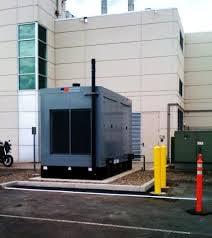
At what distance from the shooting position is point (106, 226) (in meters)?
7.56

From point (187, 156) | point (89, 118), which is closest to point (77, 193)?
point (89, 118)

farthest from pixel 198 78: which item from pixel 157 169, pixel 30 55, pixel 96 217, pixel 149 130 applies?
pixel 96 217

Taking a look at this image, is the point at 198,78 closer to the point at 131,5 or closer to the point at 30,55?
the point at 131,5

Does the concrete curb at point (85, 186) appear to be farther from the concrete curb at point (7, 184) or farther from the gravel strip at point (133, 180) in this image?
the gravel strip at point (133, 180)

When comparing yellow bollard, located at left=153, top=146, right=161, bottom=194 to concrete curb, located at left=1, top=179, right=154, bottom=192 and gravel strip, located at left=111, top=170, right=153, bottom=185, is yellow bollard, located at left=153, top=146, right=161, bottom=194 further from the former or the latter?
gravel strip, located at left=111, top=170, right=153, bottom=185

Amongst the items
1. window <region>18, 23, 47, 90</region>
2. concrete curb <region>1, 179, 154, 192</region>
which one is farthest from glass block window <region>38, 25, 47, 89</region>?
concrete curb <region>1, 179, 154, 192</region>

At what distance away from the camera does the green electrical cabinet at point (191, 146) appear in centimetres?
1827

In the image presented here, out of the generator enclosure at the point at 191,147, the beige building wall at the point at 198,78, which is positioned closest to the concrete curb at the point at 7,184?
the generator enclosure at the point at 191,147

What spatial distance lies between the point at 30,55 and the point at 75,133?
10154 mm

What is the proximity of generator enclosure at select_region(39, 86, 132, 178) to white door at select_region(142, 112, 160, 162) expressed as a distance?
888 centimetres

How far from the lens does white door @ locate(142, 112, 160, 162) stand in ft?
77.6

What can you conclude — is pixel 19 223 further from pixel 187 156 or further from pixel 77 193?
pixel 187 156

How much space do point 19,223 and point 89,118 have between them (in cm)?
670

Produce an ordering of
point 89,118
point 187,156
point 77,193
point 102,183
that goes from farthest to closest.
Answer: point 187,156 < point 89,118 < point 102,183 < point 77,193
